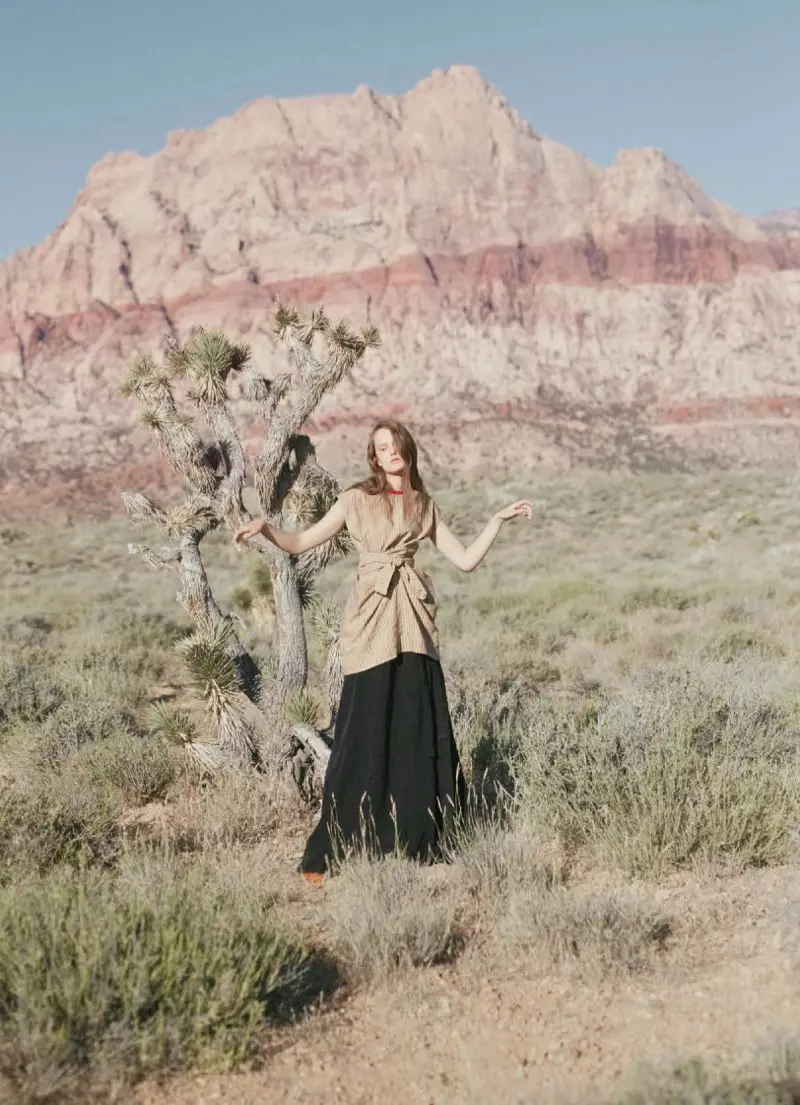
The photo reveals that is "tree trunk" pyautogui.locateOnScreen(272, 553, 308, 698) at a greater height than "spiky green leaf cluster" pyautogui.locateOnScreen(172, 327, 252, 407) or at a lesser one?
lesser

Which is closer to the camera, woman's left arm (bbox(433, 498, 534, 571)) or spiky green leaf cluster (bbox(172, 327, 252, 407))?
woman's left arm (bbox(433, 498, 534, 571))

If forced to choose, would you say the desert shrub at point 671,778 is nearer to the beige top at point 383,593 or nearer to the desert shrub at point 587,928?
the desert shrub at point 587,928

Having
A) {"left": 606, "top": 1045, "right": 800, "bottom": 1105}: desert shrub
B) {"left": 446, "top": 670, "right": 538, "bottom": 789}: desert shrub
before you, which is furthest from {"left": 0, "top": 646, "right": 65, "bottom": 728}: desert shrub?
{"left": 606, "top": 1045, "right": 800, "bottom": 1105}: desert shrub

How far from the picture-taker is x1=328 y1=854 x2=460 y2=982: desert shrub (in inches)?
136

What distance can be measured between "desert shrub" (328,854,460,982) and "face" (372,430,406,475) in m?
1.79

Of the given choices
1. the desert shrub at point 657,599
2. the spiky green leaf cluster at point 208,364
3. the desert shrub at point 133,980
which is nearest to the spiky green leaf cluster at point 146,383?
the spiky green leaf cluster at point 208,364

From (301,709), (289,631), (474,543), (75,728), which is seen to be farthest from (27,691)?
(474,543)

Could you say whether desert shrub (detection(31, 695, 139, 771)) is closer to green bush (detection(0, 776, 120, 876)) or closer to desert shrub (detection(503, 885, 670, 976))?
green bush (detection(0, 776, 120, 876))

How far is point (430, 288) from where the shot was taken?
87.2m

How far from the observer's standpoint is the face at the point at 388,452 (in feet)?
14.8

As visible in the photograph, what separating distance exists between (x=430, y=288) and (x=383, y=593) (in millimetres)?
86214

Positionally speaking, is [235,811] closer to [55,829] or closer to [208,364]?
[55,829]

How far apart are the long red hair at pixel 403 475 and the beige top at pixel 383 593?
1.3 inches

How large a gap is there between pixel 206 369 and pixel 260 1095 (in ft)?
13.1
